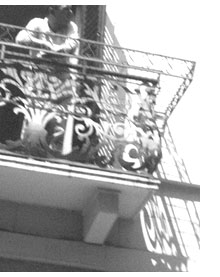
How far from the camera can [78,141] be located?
23.8ft

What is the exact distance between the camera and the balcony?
6.57m

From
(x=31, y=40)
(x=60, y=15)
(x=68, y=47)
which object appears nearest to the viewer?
(x=31, y=40)

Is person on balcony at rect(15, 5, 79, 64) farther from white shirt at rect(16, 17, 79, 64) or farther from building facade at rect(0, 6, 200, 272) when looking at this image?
building facade at rect(0, 6, 200, 272)

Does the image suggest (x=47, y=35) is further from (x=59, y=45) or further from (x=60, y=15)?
(x=60, y=15)

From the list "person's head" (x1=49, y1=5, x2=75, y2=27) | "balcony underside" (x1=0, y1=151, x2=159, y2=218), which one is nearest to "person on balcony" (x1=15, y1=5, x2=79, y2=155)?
"person's head" (x1=49, y1=5, x2=75, y2=27)

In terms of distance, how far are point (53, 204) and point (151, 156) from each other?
48.7 inches

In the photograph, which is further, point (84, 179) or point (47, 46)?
point (47, 46)

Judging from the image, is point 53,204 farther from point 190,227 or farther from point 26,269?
point 190,227

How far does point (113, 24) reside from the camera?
29.8 ft

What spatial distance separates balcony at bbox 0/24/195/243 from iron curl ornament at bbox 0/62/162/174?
10mm

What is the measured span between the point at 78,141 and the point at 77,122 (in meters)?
0.25

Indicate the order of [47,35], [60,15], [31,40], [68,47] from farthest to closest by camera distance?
[60,15] → [68,47] → [31,40] → [47,35]

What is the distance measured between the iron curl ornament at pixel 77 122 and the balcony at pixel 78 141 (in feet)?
0.03

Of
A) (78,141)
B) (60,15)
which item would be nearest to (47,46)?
(60,15)
